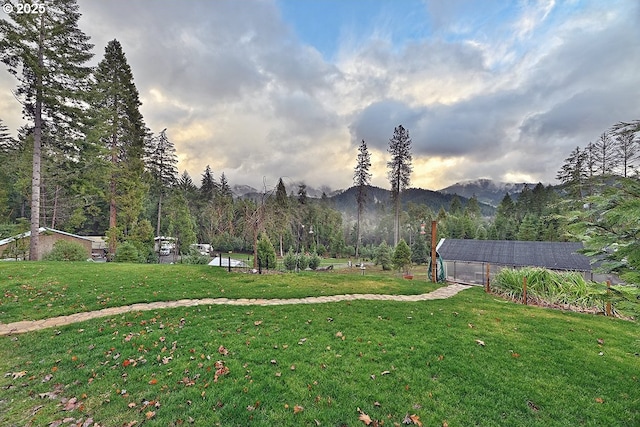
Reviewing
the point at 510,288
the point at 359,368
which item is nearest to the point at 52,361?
the point at 359,368

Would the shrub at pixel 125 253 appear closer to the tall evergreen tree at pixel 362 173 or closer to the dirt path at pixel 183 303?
the dirt path at pixel 183 303

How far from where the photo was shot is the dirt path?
6.30 m

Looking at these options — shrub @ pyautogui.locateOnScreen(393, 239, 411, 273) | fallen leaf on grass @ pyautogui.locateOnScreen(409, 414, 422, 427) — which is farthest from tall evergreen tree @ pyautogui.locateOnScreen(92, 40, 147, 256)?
shrub @ pyautogui.locateOnScreen(393, 239, 411, 273)

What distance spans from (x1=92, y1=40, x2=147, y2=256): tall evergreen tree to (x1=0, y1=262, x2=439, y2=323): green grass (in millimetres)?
8914

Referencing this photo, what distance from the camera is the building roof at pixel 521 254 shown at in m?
16.0

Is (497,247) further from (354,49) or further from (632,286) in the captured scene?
(632,286)

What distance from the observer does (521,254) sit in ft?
A: 58.2

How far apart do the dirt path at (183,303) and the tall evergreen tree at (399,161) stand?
19.3 metres

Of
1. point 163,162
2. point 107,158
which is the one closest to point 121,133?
point 107,158

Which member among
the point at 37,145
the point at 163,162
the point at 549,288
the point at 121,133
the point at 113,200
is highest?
the point at 163,162

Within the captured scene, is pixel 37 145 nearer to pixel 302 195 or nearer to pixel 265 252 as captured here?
pixel 265 252

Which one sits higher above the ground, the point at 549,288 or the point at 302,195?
the point at 302,195

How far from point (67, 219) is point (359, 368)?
40082 mm

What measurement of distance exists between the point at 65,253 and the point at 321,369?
20.3 m
